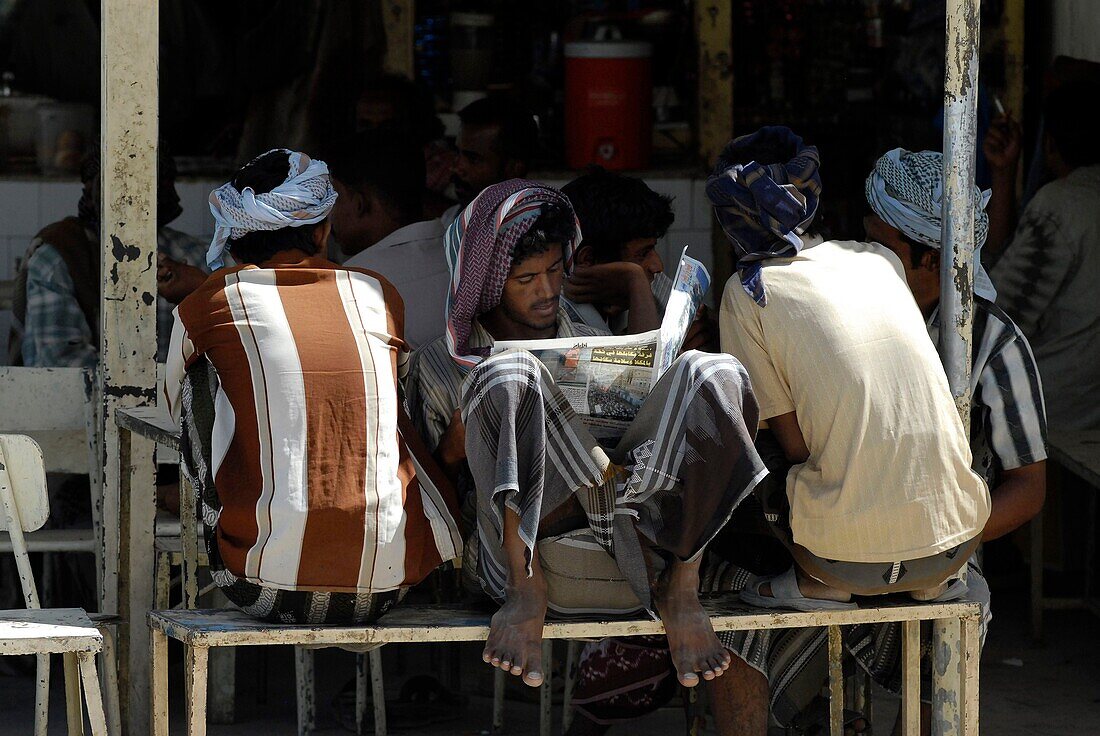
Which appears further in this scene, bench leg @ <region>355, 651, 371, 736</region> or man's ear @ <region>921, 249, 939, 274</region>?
bench leg @ <region>355, 651, 371, 736</region>

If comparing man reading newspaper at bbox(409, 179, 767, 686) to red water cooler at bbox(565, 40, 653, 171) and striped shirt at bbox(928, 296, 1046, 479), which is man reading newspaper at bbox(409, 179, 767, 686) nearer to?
striped shirt at bbox(928, 296, 1046, 479)

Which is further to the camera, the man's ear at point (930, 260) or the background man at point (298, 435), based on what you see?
the man's ear at point (930, 260)

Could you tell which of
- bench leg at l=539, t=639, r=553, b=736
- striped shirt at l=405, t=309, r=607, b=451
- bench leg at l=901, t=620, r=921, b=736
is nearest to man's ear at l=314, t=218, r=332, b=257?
striped shirt at l=405, t=309, r=607, b=451

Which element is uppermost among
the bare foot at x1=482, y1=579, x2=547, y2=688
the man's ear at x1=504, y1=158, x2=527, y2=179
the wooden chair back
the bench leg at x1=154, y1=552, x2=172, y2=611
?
the man's ear at x1=504, y1=158, x2=527, y2=179

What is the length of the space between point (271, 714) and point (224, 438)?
5.37ft

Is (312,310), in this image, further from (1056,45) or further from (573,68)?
(1056,45)

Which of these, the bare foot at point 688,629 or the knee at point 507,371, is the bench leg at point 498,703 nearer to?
the bare foot at point 688,629

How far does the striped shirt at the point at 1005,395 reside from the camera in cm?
325

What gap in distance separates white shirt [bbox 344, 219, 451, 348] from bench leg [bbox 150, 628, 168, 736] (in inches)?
44.9

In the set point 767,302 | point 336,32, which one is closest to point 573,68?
point 336,32

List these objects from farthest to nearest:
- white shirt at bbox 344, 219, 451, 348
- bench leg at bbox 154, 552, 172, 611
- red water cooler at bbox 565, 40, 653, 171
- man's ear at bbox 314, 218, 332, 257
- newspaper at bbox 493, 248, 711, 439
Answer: red water cooler at bbox 565, 40, 653, 171
white shirt at bbox 344, 219, 451, 348
bench leg at bbox 154, 552, 172, 611
man's ear at bbox 314, 218, 332, 257
newspaper at bbox 493, 248, 711, 439

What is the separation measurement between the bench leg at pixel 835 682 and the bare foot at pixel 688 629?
515 mm

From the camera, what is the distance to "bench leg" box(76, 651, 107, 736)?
299 cm

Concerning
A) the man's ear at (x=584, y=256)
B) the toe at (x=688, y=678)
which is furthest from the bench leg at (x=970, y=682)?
the man's ear at (x=584, y=256)
